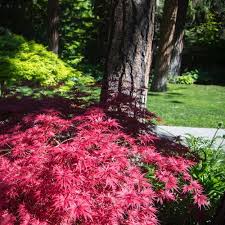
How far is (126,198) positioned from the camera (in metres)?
2.90

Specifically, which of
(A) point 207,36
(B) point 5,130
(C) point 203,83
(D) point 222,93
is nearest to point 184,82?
(C) point 203,83

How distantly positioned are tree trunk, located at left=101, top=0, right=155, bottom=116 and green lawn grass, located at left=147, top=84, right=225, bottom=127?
12.2ft

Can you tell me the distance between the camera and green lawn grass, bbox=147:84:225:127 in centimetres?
1029

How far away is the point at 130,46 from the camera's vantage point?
4.92 m

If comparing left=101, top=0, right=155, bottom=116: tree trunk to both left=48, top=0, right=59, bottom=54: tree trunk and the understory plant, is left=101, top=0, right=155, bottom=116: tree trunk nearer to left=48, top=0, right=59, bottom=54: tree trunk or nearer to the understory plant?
the understory plant

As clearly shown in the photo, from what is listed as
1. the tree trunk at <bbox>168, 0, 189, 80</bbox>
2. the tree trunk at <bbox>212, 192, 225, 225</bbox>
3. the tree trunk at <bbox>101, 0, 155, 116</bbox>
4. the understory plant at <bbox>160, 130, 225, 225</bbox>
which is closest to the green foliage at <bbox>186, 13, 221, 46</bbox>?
the tree trunk at <bbox>168, 0, 189, 80</bbox>

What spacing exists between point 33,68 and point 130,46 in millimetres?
3476

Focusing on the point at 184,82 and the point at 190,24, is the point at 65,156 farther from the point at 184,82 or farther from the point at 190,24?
the point at 190,24

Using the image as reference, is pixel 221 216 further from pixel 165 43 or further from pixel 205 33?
pixel 205 33

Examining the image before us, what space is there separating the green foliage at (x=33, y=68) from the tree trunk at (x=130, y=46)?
284 centimetres

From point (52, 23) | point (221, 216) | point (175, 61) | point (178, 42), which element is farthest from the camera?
point (178, 42)

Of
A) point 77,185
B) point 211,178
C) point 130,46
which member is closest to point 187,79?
point 130,46

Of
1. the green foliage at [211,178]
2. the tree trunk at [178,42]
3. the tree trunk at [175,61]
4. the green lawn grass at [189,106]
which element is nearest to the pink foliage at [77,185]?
the green foliage at [211,178]

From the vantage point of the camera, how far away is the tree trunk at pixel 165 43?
14.1 meters
